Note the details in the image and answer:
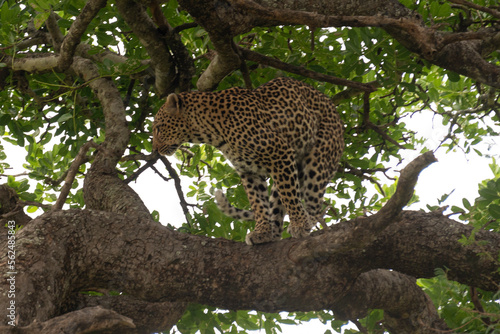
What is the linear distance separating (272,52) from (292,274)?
2.45 metres

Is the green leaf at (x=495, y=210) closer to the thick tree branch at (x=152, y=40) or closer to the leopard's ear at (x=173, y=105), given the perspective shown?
the leopard's ear at (x=173, y=105)

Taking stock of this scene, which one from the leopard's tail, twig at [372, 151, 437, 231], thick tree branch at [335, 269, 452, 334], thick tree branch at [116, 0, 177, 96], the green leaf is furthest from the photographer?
the leopard's tail

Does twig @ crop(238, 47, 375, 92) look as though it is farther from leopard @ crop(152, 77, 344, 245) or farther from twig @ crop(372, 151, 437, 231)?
twig @ crop(372, 151, 437, 231)

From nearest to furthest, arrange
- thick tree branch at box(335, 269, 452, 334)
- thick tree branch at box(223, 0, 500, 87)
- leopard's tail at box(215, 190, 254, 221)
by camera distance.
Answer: thick tree branch at box(223, 0, 500, 87)
thick tree branch at box(335, 269, 452, 334)
leopard's tail at box(215, 190, 254, 221)

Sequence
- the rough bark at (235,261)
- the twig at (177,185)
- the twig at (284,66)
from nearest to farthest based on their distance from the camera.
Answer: the rough bark at (235,261)
the twig at (284,66)
the twig at (177,185)

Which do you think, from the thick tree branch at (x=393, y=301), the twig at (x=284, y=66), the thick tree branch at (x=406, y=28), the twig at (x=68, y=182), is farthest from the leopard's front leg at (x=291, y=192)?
the twig at (x=68, y=182)

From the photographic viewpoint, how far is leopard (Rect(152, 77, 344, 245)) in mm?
5613

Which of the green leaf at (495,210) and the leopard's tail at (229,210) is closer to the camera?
the green leaf at (495,210)

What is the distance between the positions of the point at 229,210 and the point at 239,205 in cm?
84

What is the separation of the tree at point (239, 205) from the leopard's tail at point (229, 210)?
23 centimetres

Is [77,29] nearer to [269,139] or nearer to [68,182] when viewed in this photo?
[68,182]

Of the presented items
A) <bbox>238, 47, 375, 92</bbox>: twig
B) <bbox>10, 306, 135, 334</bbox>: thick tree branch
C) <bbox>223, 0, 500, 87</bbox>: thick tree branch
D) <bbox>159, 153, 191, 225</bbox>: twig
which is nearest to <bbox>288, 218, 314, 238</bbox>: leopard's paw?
<bbox>238, 47, 375, 92</bbox>: twig

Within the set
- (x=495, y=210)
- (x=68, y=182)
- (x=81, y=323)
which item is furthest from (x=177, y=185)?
(x=495, y=210)

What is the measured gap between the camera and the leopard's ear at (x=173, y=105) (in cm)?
579
